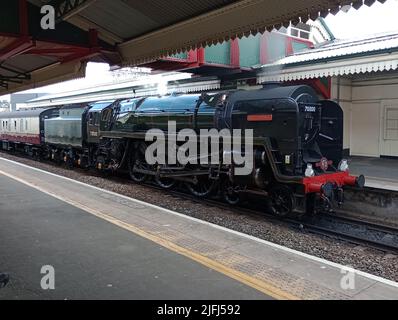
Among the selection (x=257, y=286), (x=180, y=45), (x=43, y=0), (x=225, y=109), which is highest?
(x=43, y=0)

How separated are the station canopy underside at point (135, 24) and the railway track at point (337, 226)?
4.22 meters

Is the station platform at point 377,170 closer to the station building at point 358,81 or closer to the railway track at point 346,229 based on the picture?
the station building at point 358,81

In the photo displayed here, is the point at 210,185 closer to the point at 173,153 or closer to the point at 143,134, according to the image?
the point at 173,153

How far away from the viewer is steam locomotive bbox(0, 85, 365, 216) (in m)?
8.97

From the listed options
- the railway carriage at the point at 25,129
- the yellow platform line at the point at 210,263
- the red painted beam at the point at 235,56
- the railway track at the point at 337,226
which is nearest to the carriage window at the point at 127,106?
the red painted beam at the point at 235,56

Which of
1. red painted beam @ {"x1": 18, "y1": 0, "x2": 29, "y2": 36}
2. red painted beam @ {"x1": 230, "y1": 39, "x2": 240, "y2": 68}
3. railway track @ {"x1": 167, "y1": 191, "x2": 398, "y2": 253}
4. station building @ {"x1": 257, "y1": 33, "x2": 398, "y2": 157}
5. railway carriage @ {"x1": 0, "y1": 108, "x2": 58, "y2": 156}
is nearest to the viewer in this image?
red painted beam @ {"x1": 18, "y1": 0, "x2": 29, "y2": 36}

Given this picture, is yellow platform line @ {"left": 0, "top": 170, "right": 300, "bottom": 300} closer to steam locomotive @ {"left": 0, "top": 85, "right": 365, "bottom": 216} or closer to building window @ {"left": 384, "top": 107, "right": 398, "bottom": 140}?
steam locomotive @ {"left": 0, "top": 85, "right": 365, "bottom": 216}

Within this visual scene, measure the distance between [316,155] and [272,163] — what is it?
1.29 metres

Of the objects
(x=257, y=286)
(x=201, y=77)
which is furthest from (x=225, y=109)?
(x=201, y=77)

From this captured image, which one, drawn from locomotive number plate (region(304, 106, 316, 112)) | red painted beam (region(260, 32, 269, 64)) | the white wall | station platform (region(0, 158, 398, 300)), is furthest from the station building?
station platform (region(0, 158, 398, 300))

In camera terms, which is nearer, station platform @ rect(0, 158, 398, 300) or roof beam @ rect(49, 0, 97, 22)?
station platform @ rect(0, 158, 398, 300)

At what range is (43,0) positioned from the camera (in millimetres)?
6527
